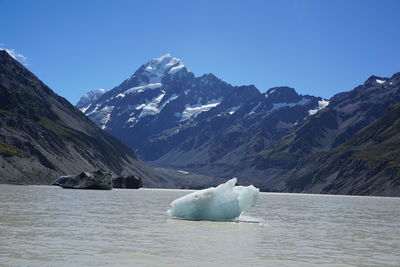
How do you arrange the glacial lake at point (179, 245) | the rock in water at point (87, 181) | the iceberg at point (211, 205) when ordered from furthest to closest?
the rock in water at point (87, 181)
the iceberg at point (211, 205)
the glacial lake at point (179, 245)

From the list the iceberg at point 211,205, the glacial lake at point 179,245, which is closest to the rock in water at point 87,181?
the iceberg at point 211,205

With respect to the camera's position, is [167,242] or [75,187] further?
[75,187]

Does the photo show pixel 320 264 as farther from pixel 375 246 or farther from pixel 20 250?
pixel 20 250

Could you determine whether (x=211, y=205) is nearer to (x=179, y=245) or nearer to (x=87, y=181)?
(x=179, y=245)

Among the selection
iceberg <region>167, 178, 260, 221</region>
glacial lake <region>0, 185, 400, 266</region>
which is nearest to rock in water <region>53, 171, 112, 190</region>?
iceberg <region>167, 178, 260, 221</region>

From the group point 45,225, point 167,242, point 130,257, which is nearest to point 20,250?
point 130,257

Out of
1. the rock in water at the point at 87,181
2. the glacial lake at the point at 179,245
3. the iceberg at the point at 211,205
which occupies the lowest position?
the glacial lake at the point at 179,245

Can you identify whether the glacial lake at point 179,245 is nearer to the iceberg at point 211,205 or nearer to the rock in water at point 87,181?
the iceberg at point 211,205

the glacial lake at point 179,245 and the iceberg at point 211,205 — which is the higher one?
the iceberg at point 211,205

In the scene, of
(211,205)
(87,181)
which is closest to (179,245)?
(211,205)

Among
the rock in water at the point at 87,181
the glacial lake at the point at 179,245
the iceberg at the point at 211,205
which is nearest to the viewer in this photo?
the glacial lake at the point at 179,245

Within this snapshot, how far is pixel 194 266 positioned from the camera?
1948 cm

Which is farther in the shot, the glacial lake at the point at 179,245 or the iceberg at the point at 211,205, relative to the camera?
the iceberg at the point at 211,205

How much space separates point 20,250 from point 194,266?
27.1 ft
